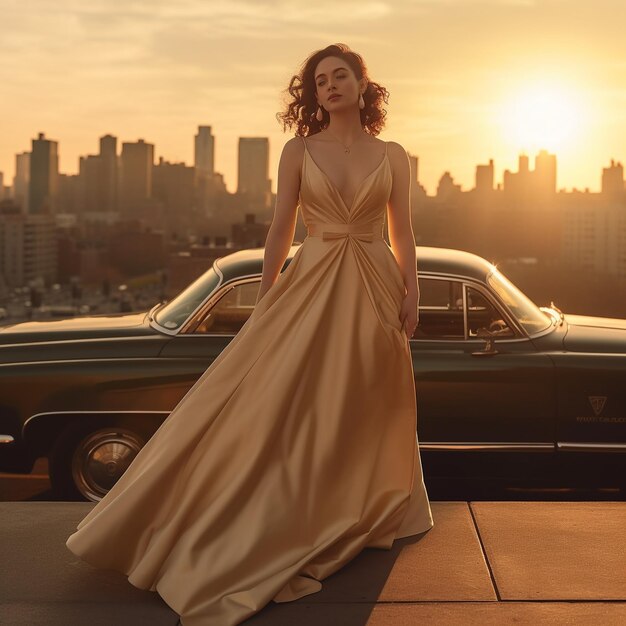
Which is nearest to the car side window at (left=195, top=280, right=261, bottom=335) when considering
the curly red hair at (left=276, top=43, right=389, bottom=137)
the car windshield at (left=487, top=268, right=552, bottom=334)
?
the car windshield at (left=487, top=268, right=552, bottom=334)

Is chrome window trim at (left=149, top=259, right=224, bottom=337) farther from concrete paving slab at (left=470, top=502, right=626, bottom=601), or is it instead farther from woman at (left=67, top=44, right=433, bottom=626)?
concrete paving slab at (left=470, top=502, right=626, bottom=601)

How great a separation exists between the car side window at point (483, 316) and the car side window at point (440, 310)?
5 cm

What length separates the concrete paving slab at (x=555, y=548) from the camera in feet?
12.2

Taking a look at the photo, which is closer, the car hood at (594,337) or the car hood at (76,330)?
the car hood at (594,337)

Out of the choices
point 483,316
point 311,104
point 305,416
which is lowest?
point 305,416

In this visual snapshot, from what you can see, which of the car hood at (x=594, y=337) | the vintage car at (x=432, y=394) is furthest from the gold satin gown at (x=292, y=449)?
the car hood at (x=594, y=337)

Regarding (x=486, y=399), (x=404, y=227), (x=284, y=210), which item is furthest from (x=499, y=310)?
(x=284, y=210)

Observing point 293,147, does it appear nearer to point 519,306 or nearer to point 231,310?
point 231,310

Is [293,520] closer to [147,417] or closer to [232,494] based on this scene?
[232,494]

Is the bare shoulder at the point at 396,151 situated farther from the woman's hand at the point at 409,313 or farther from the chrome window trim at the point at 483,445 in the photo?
the chrome window trim at the point at 483,445

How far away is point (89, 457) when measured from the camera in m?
5.73

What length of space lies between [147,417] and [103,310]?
173399mm

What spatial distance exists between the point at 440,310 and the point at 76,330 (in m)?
2.08

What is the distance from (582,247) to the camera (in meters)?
169
